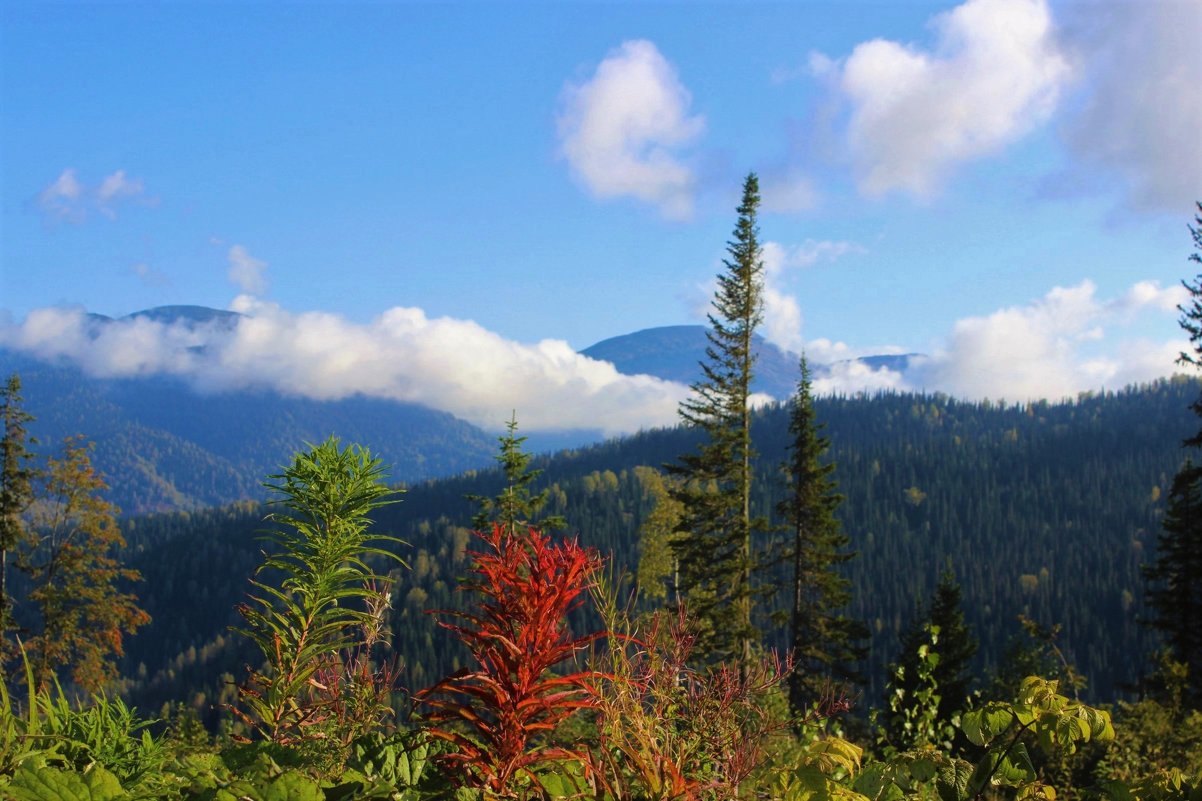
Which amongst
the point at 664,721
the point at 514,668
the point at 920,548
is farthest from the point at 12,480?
the point at 920,548

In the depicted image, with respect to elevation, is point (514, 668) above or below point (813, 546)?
above

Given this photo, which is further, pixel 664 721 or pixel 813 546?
pixel 813 546

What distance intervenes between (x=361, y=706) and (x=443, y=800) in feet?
1.98

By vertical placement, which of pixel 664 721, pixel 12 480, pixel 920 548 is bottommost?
pixel 920 548

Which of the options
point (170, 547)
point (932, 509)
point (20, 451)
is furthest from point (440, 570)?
point (20, 451)

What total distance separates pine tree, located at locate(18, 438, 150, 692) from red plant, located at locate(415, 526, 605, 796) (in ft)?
81.4

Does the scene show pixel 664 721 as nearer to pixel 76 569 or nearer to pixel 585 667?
pixel 585 667

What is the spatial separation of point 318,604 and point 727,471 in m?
19.5

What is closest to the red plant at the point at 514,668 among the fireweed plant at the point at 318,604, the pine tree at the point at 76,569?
the fireweed plant at the point at 318,604

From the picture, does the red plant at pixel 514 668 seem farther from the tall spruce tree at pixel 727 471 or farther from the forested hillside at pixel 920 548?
the forested hillside at pixel 920 548

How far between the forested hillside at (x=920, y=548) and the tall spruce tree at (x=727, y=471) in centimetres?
7532

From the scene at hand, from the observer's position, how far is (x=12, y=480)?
905 inches

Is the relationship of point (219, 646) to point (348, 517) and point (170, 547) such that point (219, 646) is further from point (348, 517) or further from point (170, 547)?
point (348, 517)

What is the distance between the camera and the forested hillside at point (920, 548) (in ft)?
368
